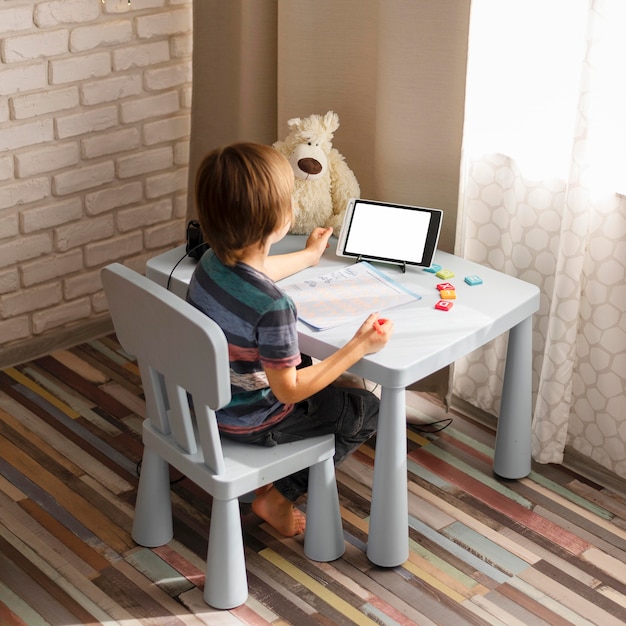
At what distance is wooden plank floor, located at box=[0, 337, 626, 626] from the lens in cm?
201

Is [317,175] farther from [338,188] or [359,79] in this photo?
[359,79]

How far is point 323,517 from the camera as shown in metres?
2.08

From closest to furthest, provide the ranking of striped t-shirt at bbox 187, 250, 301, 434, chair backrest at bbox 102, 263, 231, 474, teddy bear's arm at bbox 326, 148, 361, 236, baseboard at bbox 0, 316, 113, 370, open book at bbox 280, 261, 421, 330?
1. chair backrest at bbox 102, 263, 231, 474
2. striped t-shirt at bbox 187, 250, 301, 434
3. open book at bbox 280, 261, 421, 330
4. teddy bear's arm at bbox 326, 148, 361, 236
5. baseboard at bbox 0, 316, 113, 370

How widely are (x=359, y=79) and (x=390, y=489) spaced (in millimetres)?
997

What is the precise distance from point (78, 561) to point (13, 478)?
1.13ft

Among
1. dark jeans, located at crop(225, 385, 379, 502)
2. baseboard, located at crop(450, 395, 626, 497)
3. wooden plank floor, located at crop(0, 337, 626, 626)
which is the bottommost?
wooden plank floor, located at crop(0, 337, 626, 626)

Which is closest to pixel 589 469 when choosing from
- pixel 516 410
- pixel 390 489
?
pixel 516 410

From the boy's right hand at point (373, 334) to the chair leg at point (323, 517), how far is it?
10.6 inches

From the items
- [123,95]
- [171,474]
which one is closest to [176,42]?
[123,95]

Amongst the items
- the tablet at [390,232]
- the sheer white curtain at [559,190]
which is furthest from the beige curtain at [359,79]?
the tablet at [390,232]

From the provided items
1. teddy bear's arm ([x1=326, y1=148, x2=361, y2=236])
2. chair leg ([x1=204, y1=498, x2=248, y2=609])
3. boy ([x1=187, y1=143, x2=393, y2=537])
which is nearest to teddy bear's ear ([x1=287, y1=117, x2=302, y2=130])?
teddy bear's arm ([x1=326, y1=148, x2=361, y2=236])

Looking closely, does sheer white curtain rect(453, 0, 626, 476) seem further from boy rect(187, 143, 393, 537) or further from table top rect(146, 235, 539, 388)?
boy rect(187, 143, 393, 537)

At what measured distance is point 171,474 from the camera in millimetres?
2391

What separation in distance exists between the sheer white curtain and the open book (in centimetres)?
34
